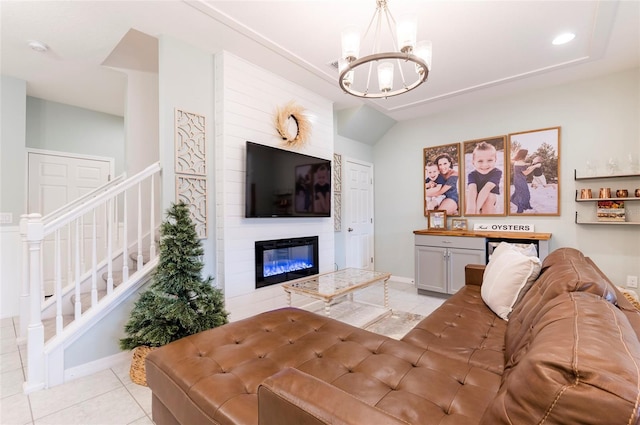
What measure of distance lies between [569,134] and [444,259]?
215cm

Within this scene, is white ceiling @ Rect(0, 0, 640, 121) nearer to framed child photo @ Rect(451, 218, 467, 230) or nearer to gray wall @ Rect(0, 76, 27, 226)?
gray wall @ Rect(0, 76, 27, 226)

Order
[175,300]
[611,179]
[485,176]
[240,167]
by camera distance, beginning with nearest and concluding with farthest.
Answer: [175,300] < [240,167] < [611,179] < [485,176]

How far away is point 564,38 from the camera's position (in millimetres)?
2633

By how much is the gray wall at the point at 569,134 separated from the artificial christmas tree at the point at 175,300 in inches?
138

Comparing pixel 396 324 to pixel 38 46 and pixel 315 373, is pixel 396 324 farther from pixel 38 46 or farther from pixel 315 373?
pixel 38 46

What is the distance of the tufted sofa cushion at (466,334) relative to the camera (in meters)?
1.41

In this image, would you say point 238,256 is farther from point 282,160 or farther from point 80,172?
point 80,172

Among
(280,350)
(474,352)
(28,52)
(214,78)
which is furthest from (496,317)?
(28,52)

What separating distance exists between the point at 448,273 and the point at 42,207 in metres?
5.48

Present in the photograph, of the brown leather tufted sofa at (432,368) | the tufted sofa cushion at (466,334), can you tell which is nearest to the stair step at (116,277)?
the brown leather tufted sofa at (432,368)

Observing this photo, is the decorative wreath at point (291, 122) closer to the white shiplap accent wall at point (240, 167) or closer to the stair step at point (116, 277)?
the white shiplap accent wall at point (240, 167)

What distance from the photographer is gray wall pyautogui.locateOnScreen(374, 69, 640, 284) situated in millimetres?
3248

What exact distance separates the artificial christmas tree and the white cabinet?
9.42 ft

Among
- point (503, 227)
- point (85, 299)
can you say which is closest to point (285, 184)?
point (85, 299)
